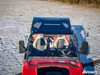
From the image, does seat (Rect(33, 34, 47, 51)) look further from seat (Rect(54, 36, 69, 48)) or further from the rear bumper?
the rear bumper

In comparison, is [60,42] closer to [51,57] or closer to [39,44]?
[39,44]

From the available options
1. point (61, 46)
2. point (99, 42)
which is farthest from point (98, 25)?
point (61, 46)

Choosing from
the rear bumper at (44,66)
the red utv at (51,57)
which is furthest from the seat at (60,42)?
the rear bumper at (44,66)

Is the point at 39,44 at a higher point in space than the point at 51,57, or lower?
higher

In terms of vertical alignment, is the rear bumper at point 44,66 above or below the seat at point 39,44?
below

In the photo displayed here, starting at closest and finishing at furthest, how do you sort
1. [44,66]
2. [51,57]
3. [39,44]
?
1. [44,66]
2. [51,57]
3. [39,44]

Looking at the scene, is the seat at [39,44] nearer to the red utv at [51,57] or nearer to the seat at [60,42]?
the red utv at [51,57]

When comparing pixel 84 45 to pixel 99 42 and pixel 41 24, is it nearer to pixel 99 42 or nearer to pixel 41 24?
pixel 41 24

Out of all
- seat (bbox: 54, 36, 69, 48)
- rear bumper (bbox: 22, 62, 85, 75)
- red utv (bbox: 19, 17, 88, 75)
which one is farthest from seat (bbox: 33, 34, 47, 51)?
rear bumper (bbox: 22, 62, 85, 75)

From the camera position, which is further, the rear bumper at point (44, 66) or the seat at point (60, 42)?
the seat at point (60, 42)

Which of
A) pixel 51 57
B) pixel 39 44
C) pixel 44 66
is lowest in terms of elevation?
pixel 44 66

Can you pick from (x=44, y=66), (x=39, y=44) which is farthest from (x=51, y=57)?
(x=39, y=44)

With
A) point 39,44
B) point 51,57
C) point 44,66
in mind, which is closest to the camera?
point 44,66

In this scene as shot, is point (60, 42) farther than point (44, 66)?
Yes
